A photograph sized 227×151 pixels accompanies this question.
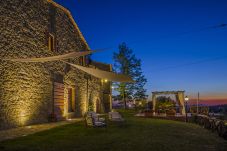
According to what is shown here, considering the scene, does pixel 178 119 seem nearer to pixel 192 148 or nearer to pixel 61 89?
pixel 61 89

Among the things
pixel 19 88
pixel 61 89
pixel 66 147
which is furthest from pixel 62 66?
pixel 66 147

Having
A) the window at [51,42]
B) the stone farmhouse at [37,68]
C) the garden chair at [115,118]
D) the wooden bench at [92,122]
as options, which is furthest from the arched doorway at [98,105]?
the wooden bench at [92,122]

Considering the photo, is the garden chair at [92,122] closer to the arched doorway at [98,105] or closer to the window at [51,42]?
the window at [51,42]

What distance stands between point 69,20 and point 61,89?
4146mm

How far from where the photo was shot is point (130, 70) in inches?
1078

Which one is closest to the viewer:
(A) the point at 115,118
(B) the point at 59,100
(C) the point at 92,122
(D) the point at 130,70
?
(C) the point at 92,122

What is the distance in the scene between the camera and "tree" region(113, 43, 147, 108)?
89.4 ft

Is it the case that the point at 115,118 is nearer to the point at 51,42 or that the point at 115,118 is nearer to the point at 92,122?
the point at 92,122

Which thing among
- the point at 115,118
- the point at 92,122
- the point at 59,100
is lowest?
the point at 115,118

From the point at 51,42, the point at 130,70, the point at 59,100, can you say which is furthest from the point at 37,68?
the point at 130,70

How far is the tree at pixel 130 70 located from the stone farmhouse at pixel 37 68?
12098 millimetres

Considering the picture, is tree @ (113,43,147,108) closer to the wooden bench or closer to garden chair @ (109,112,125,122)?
garden chair @ (109,112,125,122)

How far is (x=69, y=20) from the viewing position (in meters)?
13.9

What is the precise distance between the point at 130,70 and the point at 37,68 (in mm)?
17880
